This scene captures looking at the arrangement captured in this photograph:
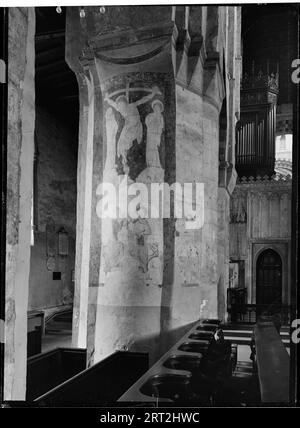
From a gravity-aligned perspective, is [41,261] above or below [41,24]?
below

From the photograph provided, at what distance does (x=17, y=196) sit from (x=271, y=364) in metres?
2.27

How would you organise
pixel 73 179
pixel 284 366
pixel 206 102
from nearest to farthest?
pixel 284 366
pixel 206 102
pixel 73 179

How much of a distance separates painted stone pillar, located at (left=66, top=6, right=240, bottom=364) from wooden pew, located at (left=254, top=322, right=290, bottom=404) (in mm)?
787

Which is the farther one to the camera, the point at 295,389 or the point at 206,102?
the point at 206,102

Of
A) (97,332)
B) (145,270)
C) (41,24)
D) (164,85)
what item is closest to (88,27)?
(164,85)

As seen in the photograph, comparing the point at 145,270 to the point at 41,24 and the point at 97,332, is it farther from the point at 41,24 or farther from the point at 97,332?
the point at 41,24

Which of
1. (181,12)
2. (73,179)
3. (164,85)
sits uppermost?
(181,12)

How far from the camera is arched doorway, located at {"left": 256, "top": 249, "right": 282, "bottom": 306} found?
3279 mm

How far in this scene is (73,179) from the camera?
488 cm

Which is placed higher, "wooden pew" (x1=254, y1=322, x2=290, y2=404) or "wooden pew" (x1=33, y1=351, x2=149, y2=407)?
"wooden pew" (x1=254, y1=322, x2=290, y2=404)

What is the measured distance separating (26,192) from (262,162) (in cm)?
236

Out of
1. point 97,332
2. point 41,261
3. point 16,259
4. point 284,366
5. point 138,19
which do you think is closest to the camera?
point 16,259

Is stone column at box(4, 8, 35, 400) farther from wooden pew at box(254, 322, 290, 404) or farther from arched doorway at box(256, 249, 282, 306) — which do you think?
arched doorway at box(256, 249, 282, 306)

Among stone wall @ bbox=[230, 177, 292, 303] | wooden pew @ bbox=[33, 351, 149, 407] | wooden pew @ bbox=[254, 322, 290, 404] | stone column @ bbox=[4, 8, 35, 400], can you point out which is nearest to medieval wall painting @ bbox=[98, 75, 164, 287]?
wooden pew @ bbox=[33, 351, 149, 407]
